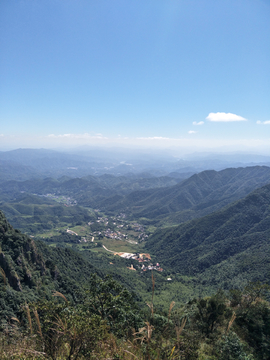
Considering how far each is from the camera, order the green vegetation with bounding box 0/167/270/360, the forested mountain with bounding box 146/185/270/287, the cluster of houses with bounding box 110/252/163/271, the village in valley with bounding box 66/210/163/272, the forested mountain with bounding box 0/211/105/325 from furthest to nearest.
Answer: the village in valley with bounding box 66/210/163/272 → the cluster of houses with bounding box 110/252/163/271 → the forested mountain with bounding box 146/185/270/287 → the forested mountain with bounding box 0/211/105/325 → the green vegetation with bounding box 0/167/270/360

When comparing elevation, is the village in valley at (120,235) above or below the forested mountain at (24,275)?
below

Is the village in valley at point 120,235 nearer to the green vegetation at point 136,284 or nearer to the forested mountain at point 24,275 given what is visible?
the green vegetation at point 136,284

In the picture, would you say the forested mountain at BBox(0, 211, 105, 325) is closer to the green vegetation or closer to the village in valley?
the green vegetation

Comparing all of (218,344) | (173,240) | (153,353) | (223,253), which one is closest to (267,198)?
(223,253)

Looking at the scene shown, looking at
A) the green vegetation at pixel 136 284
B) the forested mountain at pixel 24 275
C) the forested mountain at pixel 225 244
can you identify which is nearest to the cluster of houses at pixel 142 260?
the green vegetation at pixel 136 284

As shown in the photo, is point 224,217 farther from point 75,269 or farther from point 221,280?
point 75,269

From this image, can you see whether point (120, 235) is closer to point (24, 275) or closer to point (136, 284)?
point (136, 284)

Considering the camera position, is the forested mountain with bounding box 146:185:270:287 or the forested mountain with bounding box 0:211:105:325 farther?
the forested mountain with bounding box 146:185:270:287

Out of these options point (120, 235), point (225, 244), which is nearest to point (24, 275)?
point (225, 244)

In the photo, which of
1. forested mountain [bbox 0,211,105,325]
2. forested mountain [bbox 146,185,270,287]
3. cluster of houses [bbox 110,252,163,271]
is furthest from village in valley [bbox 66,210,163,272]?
forested mountain [bbox 0,211,105,325]
